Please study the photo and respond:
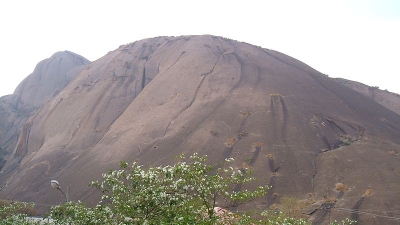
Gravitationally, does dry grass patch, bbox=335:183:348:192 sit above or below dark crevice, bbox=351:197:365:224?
above

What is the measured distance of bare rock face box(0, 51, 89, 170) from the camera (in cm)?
6750

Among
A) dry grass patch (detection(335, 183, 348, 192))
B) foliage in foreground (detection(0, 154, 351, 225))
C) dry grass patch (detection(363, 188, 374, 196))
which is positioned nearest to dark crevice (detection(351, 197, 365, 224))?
dry grass patch (detection(363, 188, 374, 196))

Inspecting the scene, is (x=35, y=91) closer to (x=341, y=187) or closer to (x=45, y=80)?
(x=45, y=80)

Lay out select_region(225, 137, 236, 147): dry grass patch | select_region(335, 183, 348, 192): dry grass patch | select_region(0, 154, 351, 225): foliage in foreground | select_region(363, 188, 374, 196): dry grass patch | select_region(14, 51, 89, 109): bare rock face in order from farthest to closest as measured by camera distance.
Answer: select_region(14, 51, 89, 109): bare rock face → select_region(225, 137, 236, 147): dry grass patch → select_region(335, 183, 348, 192): dry grass patch → select_region(363, 188, 374, 196): dry grass patch → select_region(0, 154, 351, 225): foliage in foreground

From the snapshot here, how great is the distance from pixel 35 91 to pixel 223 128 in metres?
55.9

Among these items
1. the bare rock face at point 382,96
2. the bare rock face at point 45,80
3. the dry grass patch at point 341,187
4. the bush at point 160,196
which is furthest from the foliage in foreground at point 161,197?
the bare rock face at point 45,80

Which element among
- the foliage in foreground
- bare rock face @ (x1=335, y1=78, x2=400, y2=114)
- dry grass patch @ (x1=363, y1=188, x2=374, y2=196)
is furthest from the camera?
bare rock face @ (x1=335, y1=78, x2=400, y2=114)

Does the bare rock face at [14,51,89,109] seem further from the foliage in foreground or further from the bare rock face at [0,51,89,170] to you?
the foliage in foreground

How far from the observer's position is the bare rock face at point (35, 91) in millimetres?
67500

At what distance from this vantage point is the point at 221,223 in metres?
7.77

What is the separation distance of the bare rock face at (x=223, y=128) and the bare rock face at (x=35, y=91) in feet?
63.9

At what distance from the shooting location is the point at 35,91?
7406 centimetres

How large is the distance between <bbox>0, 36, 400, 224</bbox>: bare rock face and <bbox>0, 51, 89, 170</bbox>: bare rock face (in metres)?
19.5

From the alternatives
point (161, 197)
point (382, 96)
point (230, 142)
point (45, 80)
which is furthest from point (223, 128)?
point (45, 80)
